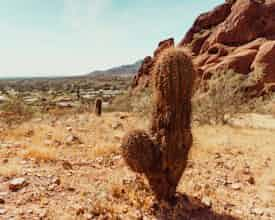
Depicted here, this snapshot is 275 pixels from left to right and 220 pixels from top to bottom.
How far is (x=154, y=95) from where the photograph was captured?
387 cm

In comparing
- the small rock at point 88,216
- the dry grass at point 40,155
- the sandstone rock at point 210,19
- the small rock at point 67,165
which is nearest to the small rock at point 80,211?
the small rock at point 88,216

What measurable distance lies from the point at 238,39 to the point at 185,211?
29.7 metres

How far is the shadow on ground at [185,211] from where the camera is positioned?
3.79 meters

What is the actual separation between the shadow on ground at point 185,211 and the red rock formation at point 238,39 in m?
20.6

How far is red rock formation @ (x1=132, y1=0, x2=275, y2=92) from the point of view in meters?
24.3

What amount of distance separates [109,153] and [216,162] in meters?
2.57

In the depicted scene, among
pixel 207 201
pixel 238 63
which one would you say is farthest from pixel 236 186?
pixel 238 63

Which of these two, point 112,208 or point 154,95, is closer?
point 112,208

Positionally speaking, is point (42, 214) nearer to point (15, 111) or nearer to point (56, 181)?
point (56, 181)

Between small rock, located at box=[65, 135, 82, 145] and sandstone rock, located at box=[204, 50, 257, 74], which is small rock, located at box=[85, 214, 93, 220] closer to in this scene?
small rock, located at box=[65, 135, 82, 145]

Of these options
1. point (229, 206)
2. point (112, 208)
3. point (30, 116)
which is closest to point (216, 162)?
point (229, 206)

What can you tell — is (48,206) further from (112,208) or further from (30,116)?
(30,116)

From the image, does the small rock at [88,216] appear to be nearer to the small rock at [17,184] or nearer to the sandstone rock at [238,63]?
the small rock at [17,184]

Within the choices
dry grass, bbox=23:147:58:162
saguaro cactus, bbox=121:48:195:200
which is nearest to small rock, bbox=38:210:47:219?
saguaro cactus, bbox=121:48:195:200
